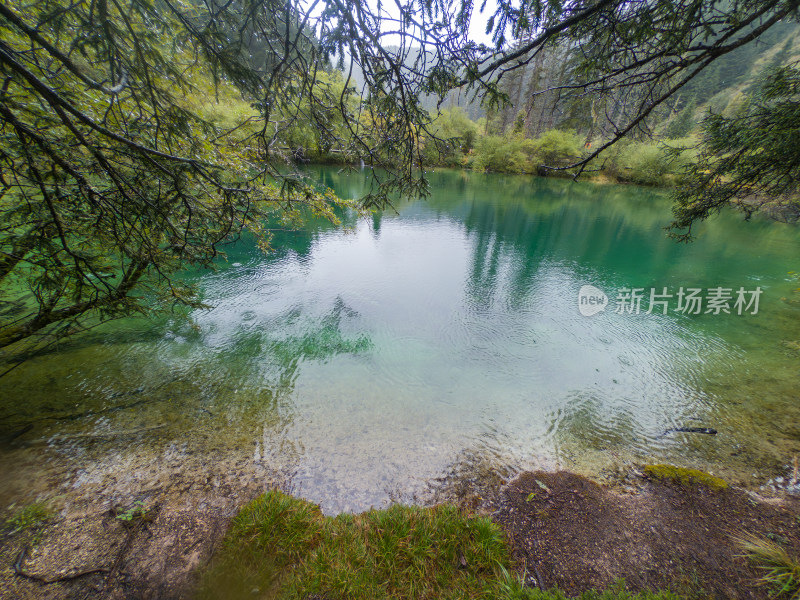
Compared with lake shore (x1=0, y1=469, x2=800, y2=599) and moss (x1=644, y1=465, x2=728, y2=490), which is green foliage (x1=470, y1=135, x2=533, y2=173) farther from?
lake shore (x1=0, y1=469, x2=800, y2=599)

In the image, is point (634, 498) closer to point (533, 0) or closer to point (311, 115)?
point (533, 0)

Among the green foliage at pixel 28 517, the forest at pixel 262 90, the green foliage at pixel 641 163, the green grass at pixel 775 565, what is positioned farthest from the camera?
the green foliage at pixel 641 163

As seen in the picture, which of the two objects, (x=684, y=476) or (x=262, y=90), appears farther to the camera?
(x=684, y=476)

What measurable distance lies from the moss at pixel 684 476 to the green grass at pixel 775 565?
31.3 inches

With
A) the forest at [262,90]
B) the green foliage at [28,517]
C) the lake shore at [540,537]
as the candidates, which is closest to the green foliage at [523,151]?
the forest at [262,90]

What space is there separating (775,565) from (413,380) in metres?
4.53

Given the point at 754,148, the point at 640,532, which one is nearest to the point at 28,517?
the point at 640,532

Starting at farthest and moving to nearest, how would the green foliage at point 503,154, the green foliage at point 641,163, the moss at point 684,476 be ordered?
the green foliage at point 503,154
the green foliage at point 641,163
the moss at point 684,476

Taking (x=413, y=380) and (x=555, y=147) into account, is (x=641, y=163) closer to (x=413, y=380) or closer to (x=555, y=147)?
(x=555, y=147)

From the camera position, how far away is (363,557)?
265 centimetres

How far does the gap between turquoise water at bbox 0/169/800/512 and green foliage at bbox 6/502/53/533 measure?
0.71m

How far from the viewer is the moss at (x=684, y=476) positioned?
3600 mm

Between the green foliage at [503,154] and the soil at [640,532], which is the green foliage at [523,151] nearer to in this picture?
the green foliage at [503,154]

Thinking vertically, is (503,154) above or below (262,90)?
above
